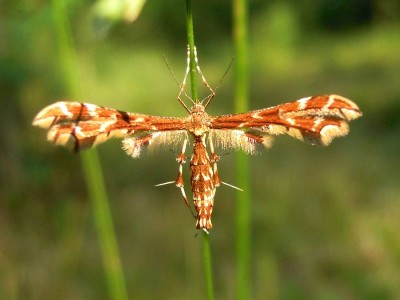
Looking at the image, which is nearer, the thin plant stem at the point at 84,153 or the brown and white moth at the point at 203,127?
the brown and white moth at the point at 203,127

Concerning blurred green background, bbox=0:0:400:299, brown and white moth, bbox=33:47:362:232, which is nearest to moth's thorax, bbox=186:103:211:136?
brown and white moth, bbox=33:47:362:232

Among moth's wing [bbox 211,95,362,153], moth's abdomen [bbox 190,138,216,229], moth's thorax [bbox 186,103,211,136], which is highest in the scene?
moth's thorax [bbox 186,103,211,136]

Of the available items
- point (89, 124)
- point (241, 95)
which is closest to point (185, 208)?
point (241, 95)

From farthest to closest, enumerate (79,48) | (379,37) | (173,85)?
(173,85)
(379,37)
(79,48)

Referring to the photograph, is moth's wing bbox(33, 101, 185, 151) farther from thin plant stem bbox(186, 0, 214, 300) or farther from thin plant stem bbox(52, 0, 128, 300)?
thin plant stem bbox(52, 0, 128, 300)

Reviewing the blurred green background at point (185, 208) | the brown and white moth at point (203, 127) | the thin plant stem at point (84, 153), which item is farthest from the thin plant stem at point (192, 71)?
the blurred green background at point (185, 208)

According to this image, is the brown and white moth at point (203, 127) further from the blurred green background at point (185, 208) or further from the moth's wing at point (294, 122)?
the blurred green background at point (185, 208)

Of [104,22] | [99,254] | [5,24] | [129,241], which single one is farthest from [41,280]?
[104,22]

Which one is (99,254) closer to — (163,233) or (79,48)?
(163,233)

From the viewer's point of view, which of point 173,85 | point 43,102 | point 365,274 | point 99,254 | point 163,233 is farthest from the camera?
point 173,85
